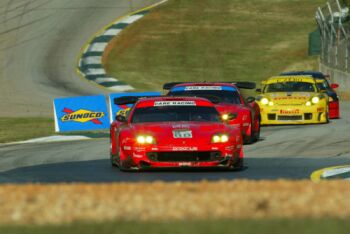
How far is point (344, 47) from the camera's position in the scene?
3744 centimetres

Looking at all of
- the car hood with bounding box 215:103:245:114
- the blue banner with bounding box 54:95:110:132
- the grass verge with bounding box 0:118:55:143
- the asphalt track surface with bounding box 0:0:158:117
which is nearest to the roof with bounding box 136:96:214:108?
the car hood with bounding box 215:103:245:114

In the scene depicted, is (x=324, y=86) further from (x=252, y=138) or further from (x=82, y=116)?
(x=252, y=138)

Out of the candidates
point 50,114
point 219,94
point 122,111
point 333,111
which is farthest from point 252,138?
point 50,114

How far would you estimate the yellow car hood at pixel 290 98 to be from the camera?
25.3 meters

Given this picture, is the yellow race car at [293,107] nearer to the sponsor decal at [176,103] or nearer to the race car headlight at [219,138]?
the sponsor decal at [176,103]

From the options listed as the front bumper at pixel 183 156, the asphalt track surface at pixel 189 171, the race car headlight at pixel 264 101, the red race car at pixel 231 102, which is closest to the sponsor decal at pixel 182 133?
the front bumper at pixel 183 156

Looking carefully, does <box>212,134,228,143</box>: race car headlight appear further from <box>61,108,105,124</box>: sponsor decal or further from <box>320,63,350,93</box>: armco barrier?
<box>320,63,350,93</box>: armco barrier

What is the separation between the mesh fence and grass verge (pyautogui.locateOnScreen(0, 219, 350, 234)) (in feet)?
93.7

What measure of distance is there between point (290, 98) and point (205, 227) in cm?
1781

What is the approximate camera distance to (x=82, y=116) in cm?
2500

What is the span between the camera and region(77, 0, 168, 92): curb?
128 feet

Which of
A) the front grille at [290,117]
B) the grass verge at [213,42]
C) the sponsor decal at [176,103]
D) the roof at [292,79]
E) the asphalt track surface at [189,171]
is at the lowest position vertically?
the grass verge at [213,42]

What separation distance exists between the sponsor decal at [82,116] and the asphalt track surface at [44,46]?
5.94m

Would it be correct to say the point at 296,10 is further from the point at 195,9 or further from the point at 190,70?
the point at 190,70
